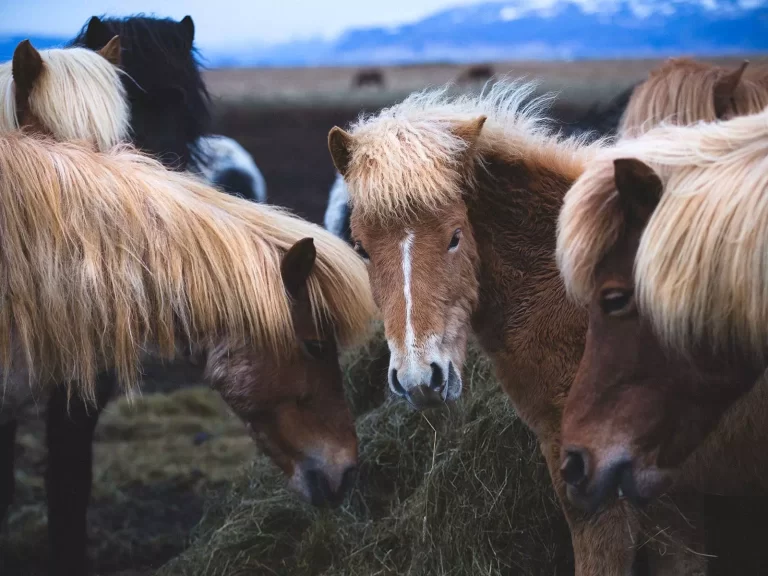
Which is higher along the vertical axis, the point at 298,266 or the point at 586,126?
the point at 586,126

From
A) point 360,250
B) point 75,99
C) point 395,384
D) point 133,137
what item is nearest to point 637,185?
point 395,384

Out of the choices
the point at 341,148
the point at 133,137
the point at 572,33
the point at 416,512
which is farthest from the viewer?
the point at 572,33

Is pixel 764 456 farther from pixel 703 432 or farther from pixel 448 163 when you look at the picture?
pixel 448 163

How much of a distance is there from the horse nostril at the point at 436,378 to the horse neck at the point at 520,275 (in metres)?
0.42

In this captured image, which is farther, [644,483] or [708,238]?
[644,483]

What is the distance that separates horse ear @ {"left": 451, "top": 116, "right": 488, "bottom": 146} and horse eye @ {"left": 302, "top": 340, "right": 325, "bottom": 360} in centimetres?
89

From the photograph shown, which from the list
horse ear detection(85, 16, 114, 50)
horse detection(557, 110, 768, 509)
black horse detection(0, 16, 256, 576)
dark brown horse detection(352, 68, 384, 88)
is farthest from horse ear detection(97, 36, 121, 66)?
dark brown horse detection(352, 68, 384, 88)

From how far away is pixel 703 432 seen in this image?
6.85ft

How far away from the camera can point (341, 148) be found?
2.80 m

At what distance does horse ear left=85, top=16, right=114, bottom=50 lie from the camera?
4070 millimetres

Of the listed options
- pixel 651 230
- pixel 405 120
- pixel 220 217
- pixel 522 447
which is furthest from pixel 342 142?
pixel 522 447

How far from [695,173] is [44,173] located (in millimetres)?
2054

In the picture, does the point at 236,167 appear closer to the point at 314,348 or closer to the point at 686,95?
the point at 686,95

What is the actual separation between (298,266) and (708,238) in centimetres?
137
